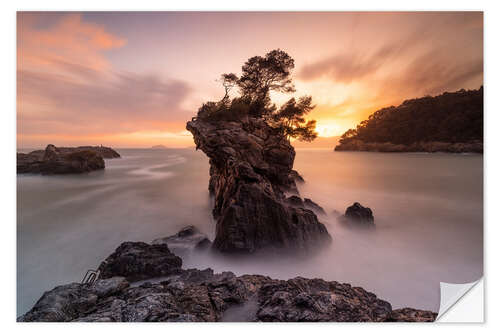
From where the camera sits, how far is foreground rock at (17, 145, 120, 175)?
3166mm

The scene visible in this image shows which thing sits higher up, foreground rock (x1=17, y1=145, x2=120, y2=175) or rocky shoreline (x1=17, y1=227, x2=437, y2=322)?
foreground rock (x1=17, y1=145, x2=120, y2=175)

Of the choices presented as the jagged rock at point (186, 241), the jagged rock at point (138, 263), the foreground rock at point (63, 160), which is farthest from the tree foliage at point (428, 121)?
the foreground rock at point (63, 160)

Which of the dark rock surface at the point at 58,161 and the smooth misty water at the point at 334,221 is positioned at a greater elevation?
the dark rock surface at the point at 58,161

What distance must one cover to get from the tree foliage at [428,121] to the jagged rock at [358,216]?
5.51 ft

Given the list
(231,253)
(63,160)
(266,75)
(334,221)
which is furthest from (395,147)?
(63,160)

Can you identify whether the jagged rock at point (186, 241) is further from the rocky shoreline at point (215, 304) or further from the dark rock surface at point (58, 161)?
the dark rock surface at point (58, 161)

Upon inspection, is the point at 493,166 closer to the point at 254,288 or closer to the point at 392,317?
the point at 392,317

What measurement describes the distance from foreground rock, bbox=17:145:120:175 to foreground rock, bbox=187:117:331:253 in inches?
95.7

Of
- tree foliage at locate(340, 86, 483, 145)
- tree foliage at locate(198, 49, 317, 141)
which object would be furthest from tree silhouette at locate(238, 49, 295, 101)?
tree foliage at locate(340, 86, 483, 145)

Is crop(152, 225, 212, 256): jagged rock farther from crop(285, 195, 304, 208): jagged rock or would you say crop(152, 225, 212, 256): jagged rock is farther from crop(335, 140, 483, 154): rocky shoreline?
crop(335, 140, 483, 154): rocky shoreline

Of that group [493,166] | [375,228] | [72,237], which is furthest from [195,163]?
[493,166]

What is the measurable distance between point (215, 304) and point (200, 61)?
410 centimetres

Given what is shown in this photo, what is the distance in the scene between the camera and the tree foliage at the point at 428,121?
3012 millimetres
